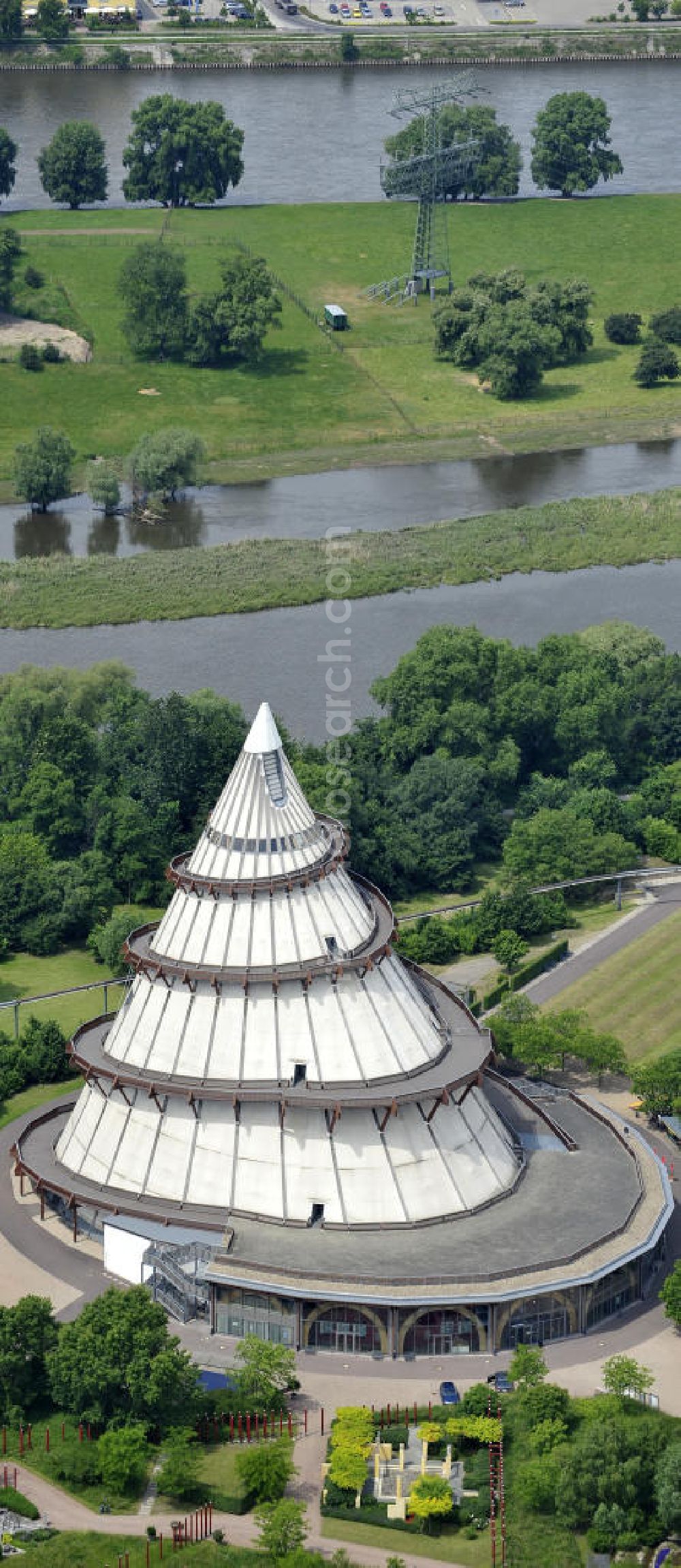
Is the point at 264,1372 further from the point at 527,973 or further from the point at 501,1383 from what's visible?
the point at 527,973

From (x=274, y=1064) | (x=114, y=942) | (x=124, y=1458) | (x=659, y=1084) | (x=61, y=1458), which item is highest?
(x=114, y=942)

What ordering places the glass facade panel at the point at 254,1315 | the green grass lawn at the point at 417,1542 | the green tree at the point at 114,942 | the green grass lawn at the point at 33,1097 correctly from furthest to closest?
1. the green tree at the point at 114,942
2. the green grass lawn at the point at 33,1097
3. the glass facade panel at the point at 254,1315
4. the green grass lawn at the point at 417,1542

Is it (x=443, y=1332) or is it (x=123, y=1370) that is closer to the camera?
(x=123, y=1370)

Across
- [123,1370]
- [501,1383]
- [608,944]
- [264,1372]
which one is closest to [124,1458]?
[123,1370]

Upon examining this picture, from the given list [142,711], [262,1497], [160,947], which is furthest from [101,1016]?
[142,711]

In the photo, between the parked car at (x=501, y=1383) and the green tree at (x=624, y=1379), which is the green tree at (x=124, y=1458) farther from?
the green tree at (x=624, y=1379)

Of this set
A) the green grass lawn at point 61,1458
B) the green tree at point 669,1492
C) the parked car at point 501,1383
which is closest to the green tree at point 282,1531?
the green grass lawn at point 61,1458
